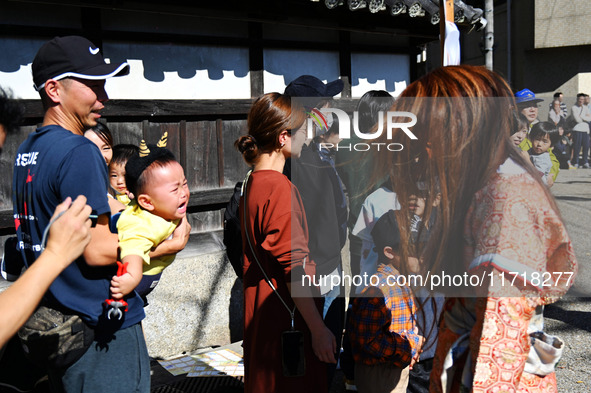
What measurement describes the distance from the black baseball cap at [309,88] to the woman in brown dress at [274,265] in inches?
30.0

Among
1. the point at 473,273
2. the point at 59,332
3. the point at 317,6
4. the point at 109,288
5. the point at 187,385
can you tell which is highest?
the point at 317,6

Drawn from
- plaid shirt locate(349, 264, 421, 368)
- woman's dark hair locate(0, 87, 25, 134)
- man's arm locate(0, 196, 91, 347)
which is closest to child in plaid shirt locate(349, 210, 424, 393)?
plaid shirt locate(349, 264, 421, 368)

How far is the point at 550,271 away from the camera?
153 centimetres

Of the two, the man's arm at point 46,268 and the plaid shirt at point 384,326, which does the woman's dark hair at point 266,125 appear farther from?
the man's arm at point 46,268

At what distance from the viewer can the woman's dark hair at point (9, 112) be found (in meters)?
1.77

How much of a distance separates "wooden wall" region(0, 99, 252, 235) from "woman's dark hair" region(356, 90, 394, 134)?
183 centimetres

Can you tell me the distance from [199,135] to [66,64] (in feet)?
10.8

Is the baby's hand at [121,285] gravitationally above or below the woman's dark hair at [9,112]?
below

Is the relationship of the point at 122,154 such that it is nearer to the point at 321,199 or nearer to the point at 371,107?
the point at 321,199

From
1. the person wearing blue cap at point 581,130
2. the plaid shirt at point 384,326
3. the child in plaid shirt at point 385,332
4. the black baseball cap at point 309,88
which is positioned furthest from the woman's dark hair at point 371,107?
the person wearing blue cap at point 581,130

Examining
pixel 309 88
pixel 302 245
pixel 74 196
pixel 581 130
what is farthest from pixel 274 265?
pixel 581 130

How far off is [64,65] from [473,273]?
157cm

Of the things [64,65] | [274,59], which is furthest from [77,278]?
[274,59]

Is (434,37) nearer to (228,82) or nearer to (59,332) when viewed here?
(228,82)
